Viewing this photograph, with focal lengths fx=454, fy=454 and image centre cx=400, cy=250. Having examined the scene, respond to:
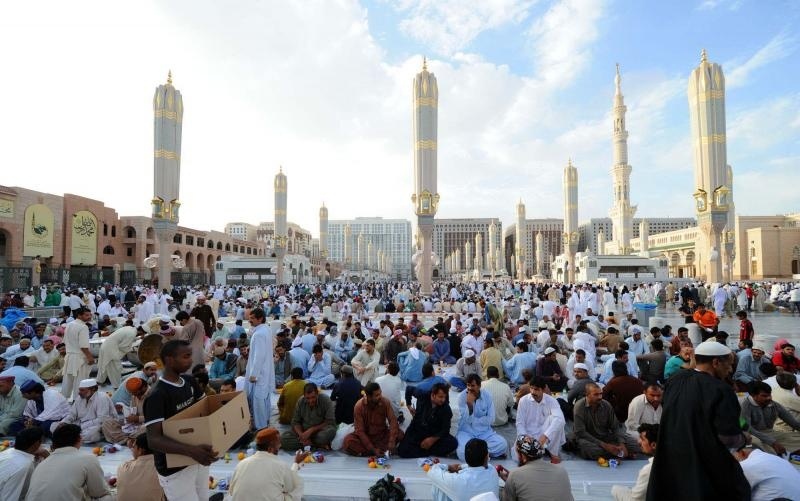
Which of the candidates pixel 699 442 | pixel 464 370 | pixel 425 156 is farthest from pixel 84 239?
Answer: pixel 699 442

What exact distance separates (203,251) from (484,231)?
233ft

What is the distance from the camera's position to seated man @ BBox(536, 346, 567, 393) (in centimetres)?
633

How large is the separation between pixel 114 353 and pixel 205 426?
19.4 ft

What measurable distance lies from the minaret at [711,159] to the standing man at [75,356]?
2193 cm

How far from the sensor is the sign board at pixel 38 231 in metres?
27.1

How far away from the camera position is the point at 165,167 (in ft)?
73.4

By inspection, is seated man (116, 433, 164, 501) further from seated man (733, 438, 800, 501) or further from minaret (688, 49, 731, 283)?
minaret (688, 49, 731, 283)

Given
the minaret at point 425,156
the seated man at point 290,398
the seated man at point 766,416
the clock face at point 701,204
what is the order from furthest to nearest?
the minaret at point 425,156 < the clock face at point 701,204 < the seated man at point 290,398 < the seated man at point 766,416

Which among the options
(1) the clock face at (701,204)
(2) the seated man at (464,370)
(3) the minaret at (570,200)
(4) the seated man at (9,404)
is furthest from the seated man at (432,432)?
(3) the minaret at (570,200)

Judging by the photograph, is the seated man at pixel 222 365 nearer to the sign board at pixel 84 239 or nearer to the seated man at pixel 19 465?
the seated man at pixel 19 465

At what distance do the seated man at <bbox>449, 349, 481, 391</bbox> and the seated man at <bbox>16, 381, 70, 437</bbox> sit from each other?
482 centimetres

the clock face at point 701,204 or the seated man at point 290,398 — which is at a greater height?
the clock face at point 701,204

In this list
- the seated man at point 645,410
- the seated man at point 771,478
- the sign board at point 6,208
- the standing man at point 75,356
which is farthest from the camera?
the sign board at point 6,208

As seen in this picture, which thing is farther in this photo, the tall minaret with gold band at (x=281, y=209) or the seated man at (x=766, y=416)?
the tall minaret with gold band at (x=281, y=209)
